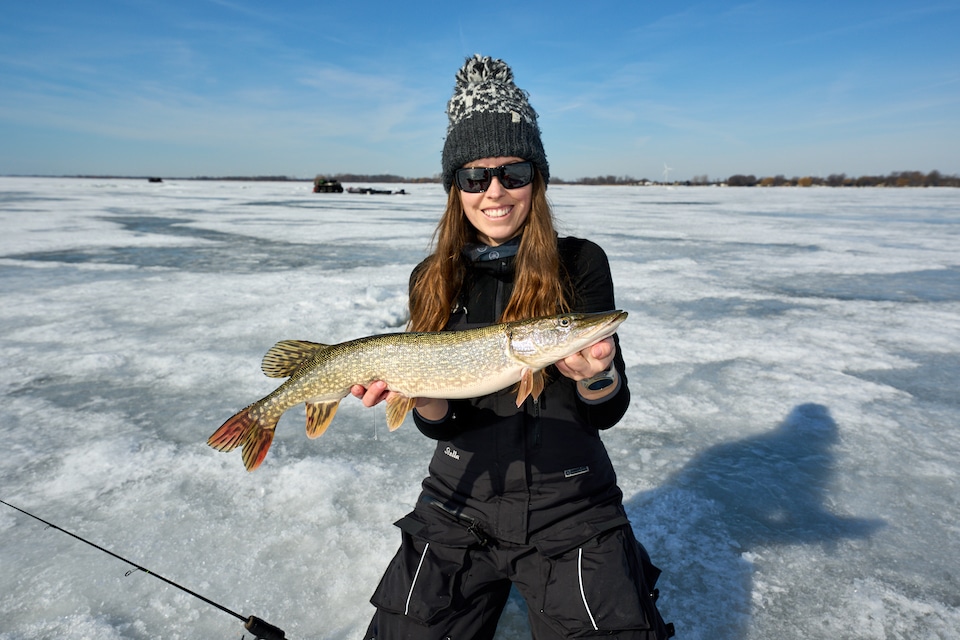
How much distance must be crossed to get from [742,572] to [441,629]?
50.0 inches

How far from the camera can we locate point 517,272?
2285 mm

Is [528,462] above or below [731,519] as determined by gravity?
above

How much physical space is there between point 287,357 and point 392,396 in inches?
21.9

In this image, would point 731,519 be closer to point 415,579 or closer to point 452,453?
point 452,453

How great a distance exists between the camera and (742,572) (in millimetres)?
2203

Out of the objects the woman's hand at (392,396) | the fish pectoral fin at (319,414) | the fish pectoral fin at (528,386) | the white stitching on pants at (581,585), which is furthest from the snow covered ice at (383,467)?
the fish pectoral fin at (528,386)

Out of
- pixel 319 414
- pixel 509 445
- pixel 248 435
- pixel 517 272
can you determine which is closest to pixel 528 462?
pixel 509 445

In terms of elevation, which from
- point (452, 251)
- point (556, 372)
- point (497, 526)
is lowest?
point (497, 526)

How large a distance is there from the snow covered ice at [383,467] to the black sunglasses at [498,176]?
5.19ft

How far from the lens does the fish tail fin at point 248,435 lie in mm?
2154

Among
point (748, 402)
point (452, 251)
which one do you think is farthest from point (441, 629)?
point (748, 402)

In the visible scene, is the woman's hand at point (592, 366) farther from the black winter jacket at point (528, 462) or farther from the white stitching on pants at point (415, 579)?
the white stitching on pants at point (415, 579)

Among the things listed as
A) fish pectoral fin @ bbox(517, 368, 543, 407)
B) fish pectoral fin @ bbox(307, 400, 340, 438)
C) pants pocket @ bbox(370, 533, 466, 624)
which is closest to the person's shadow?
pants pocket @ bbox(370, 533, 466, 624)

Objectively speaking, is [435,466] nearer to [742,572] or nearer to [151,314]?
[742,572]
